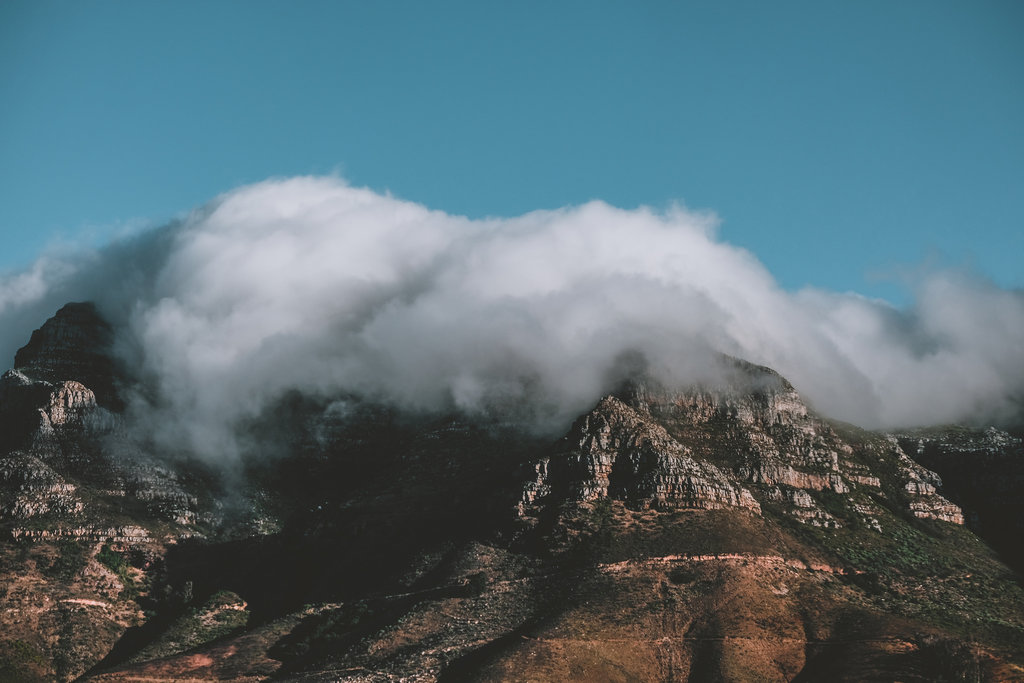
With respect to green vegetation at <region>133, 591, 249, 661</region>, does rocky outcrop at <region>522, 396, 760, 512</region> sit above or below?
above

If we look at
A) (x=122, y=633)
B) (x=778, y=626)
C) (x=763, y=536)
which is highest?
(x=763, y=536)

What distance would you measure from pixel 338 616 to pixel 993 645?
99.2 meters

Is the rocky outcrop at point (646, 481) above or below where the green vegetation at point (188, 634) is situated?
above

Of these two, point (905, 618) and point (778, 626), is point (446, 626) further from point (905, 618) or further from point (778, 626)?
point (905, 618)

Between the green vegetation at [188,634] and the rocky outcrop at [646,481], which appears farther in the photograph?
the rocky outcrop at [646,481]

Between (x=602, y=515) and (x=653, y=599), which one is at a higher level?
(x=602, y=515)

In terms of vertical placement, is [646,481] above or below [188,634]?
above

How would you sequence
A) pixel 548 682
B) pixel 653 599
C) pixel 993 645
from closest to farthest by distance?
pixel 548 682, pixel 993 645, pixel 653 599

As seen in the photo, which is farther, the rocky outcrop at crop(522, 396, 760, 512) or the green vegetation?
the rocky outcrop at crop(522, 396, 760, 512)

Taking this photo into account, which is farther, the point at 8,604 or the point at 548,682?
the point at 8,604

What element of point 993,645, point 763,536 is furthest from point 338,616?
point 993,645

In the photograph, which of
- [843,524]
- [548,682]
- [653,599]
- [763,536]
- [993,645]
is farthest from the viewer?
[843,524]

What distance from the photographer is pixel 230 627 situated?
19888 centimetres

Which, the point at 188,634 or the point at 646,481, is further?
the point at 646,481
